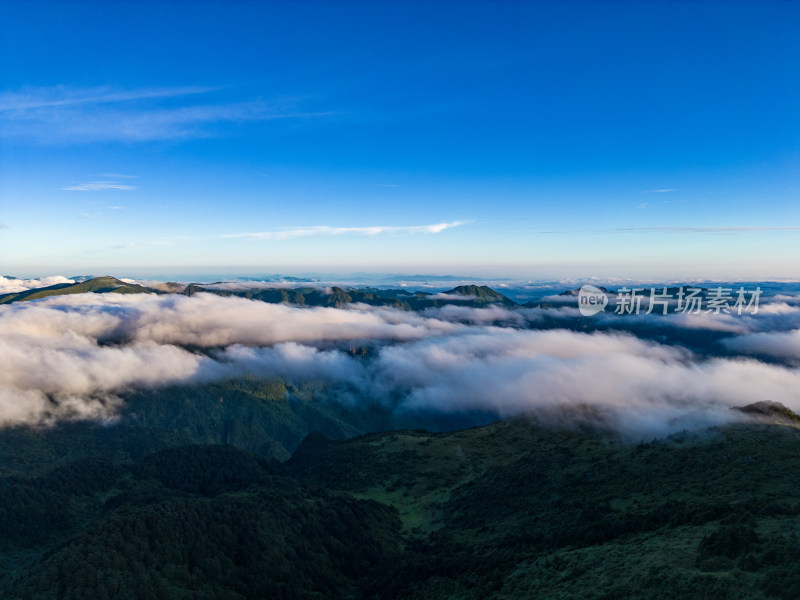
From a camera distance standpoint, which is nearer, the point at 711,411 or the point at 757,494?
the point at 757,494

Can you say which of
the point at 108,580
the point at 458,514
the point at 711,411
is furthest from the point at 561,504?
the point at 108,580

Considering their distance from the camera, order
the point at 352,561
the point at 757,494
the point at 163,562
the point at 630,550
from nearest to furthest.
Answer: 1. the point at 630,550
2. the point at 757,494
3. the point at 163,562
4. the point at 352,561

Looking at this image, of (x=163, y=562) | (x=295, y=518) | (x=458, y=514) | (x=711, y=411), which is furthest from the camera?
(x=711, y=411)

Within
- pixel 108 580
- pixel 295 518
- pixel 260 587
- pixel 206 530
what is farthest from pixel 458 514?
pixel 108 580

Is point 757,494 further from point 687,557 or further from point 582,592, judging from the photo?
point 582,592

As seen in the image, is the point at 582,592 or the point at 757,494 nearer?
the point at 582,592

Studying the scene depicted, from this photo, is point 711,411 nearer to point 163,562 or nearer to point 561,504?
point 561,504

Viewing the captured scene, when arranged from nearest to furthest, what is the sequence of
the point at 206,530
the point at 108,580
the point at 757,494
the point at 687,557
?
the point at 687,557 < the point at 757,494 < the point at 108,580 < the point at 206,530

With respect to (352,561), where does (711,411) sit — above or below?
above

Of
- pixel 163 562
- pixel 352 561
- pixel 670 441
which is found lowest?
pixel 352 561
